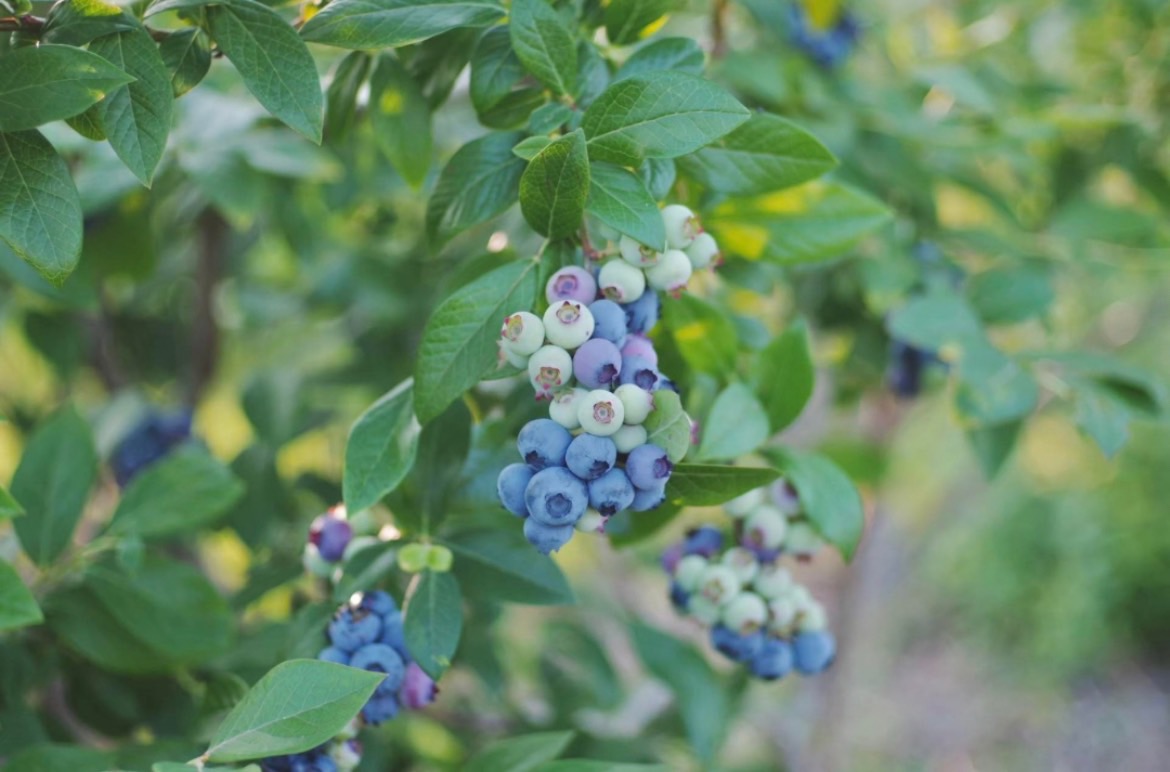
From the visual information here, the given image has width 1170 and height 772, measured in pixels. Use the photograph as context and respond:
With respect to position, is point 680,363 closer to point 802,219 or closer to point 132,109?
point 802,219

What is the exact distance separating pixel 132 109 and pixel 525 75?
0.97ft

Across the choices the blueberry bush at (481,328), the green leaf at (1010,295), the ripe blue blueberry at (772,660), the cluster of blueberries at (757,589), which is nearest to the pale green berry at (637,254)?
the blueberry bush at (481,328)

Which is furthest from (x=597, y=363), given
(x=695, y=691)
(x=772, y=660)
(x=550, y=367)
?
(x=695, y=691)

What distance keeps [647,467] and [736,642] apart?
1.24 feet

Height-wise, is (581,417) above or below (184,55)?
below

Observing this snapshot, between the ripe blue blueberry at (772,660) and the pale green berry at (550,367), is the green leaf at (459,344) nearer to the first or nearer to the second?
the pale green berry at (550,367)

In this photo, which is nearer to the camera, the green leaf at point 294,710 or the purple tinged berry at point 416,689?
the green leaf at point 294,710

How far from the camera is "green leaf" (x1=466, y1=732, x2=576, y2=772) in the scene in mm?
888

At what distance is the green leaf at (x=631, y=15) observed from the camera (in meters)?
0.82

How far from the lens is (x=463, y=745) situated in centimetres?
160

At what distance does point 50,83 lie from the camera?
66cm

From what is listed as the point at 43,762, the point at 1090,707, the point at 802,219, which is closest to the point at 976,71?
the point at 802,219

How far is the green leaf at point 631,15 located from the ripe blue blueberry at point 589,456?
37cm

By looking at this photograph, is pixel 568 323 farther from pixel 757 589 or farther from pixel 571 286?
pixel 757 589
